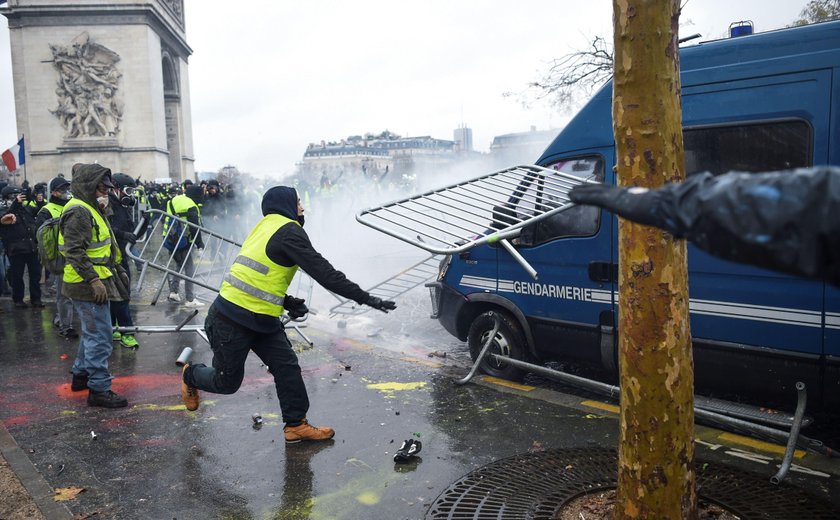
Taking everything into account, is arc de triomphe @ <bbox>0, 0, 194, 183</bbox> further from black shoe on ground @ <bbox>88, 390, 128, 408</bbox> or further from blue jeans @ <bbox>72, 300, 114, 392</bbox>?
black shoe on ground @ <bbox>88, 390, 128, 408</bbox>

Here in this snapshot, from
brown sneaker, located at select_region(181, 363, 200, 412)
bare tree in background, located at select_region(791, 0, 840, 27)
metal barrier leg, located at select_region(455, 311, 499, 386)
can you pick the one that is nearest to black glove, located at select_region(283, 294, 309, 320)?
brown sneaker, located at select_region(181, 363, 200, 412)

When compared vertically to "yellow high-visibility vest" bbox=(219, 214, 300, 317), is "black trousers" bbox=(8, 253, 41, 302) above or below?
below

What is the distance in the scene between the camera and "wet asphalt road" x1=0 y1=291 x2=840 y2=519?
3707 millimetres

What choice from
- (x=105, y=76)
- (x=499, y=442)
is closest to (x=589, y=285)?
(x=499, y=442)

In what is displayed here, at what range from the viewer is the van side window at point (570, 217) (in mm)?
5070

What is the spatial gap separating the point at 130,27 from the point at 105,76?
99.6 inches

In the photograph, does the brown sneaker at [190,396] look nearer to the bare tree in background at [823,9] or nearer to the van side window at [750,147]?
the van side window at [750,147]

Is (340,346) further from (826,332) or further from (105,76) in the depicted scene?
(105,76)

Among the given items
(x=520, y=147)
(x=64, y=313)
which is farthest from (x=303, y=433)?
(x=520, y=147)

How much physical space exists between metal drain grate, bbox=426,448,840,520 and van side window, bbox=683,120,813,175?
2005mm

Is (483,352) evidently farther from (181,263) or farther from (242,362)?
(181,263)

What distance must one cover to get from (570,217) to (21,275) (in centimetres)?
926

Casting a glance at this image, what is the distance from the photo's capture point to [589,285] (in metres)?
5.05

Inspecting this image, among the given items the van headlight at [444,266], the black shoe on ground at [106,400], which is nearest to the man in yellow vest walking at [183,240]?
the black shoe on ground at [106,400]
